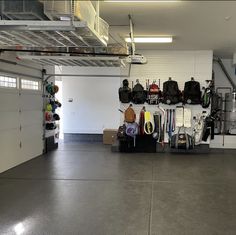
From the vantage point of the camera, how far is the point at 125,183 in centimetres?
546

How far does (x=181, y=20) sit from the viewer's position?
5336mm

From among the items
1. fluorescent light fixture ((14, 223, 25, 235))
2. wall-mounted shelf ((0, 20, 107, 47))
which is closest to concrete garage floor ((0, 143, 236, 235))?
fluorescent light fixture ((14, 223, 25, 235))

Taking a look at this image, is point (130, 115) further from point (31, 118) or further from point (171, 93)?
point (31, 118)

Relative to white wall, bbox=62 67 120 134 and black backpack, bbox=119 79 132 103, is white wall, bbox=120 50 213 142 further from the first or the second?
white wall, bbox=62 67 120 134

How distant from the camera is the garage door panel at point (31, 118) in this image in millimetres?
7151

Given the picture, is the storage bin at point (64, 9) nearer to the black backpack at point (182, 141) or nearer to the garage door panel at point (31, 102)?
the garage door panel at point (31, 102)

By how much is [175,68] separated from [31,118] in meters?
4.31

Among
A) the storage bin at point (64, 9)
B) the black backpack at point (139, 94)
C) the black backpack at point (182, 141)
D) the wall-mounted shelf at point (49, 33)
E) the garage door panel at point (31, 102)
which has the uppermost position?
the storage bin at point (64, 9)

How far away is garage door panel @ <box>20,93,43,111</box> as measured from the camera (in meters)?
7.12

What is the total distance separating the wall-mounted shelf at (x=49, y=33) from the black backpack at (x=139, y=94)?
425cm

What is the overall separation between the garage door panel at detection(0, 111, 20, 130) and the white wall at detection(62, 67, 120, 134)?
13.2 ft

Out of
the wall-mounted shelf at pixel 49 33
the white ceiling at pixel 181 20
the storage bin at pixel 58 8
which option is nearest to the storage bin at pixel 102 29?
the wall-mounted shelf at pixel 49 33

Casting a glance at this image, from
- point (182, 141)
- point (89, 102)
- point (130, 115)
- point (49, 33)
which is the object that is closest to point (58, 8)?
point (49, 33)

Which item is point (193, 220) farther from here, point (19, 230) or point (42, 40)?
point (42, 40)
